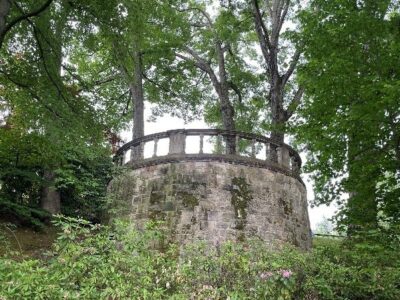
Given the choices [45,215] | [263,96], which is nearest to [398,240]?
[45,215]

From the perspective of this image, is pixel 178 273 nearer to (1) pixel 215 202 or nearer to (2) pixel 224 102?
(1) pixel 215 202

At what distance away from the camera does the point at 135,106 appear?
1748 centimetres

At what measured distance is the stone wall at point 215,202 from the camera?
11.6 meters

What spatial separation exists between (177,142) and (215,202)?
249 cm

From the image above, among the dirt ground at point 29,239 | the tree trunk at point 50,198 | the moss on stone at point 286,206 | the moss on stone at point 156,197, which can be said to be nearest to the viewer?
the dirt ground at point 29,239

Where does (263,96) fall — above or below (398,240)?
above

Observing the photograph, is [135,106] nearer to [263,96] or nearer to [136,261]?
[263,96]

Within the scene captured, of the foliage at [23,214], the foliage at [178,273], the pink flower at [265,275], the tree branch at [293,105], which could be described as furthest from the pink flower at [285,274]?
the tree branch at [293,105]

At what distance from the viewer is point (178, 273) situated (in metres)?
5.31

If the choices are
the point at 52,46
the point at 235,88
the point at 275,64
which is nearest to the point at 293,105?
the point at 275,64

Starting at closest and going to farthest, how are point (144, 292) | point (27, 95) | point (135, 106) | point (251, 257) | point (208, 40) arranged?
1. point (144, 292)
2. point (251, 257)
3. point (27, 95)
4. point (135, 106)
5. point (208, 40)

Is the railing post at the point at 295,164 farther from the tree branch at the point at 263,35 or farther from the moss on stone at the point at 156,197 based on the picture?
the tree branch at the point at 263,35

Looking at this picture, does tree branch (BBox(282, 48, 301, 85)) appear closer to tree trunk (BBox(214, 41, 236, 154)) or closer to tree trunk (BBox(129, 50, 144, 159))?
tree trunk (BBox(214, 41, 236, 154))

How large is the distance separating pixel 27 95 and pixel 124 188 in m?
4.55
